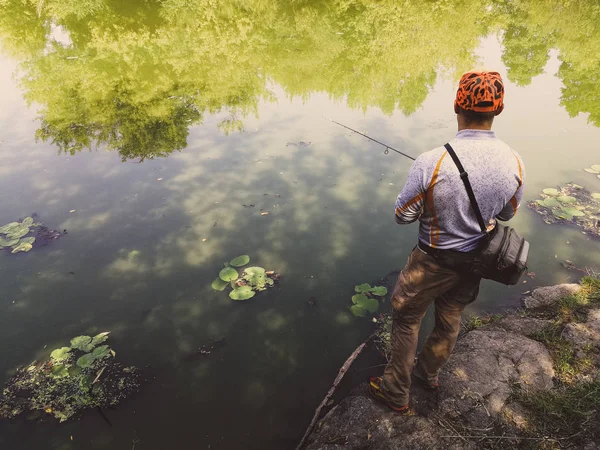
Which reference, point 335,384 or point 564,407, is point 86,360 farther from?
point 564,407

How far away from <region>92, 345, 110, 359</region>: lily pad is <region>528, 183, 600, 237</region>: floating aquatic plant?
269 inches

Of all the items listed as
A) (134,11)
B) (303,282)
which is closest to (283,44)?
(134,11)

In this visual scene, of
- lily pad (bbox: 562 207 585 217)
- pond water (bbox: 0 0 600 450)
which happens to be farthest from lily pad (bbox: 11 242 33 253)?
lily pad (bbox: 562 207 585 217)

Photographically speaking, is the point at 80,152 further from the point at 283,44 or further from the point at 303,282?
the point at 283,44

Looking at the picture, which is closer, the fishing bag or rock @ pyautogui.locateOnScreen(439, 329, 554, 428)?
the fishing bag

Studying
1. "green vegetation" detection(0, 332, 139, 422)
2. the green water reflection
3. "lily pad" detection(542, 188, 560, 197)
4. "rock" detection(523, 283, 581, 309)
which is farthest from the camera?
the green water reflection

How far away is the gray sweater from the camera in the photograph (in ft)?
5.92

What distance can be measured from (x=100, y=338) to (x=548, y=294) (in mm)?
5426

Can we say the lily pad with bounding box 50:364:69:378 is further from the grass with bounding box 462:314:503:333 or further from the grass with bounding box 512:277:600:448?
the grass with bounding box 462:314:503:333

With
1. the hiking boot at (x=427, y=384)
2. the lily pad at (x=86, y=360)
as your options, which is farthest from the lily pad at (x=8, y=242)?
the hiking boot at (x=427, y=384)

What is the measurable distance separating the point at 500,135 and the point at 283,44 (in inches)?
356

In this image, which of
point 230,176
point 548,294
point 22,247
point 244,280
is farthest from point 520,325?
point 22,247

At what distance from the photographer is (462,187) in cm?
183

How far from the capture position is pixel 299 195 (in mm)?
5984
